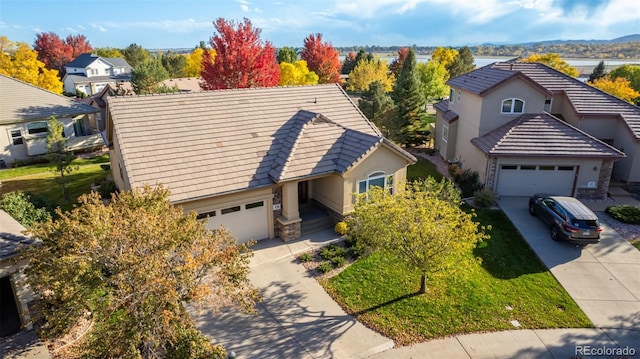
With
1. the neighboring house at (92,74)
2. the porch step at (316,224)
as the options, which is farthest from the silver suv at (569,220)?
the neighboring house at (92,74)

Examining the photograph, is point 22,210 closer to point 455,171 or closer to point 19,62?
point 455,171

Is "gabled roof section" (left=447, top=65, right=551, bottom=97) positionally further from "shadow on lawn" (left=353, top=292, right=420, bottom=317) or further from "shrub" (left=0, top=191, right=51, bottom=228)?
"shrub" (left=0, top=191, right=51, bottom=228)

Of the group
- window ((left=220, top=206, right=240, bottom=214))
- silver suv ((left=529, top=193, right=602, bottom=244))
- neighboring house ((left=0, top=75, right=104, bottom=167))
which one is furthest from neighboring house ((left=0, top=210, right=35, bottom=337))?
silver suv ((left=529, top=193, right=602, bottom=244))

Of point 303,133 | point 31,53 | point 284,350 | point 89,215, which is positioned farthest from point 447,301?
point 31,53

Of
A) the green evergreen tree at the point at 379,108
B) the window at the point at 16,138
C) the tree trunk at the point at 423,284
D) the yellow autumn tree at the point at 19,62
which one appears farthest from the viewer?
the yellow autumn tree at the point at 19,62

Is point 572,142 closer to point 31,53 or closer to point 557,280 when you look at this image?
point 557,280

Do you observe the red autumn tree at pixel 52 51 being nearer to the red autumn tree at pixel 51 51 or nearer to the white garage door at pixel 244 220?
the red autumn tree at pixel 51 51
